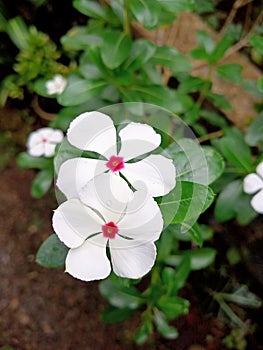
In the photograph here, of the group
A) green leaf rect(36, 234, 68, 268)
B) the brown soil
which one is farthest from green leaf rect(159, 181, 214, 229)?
the brown soil

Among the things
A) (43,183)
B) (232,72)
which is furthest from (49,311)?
(232,72)

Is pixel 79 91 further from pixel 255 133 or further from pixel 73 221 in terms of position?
pixel 73 221

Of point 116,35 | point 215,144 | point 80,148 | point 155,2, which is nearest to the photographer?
point 80,148

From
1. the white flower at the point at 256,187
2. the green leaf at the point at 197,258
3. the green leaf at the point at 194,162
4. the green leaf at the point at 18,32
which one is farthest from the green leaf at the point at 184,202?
the green leaf at the point at 18,32

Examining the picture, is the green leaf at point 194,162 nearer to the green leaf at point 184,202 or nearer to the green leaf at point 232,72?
the green leaf at point 184,202

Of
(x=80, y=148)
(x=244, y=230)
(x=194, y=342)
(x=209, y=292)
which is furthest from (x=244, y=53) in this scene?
(x=80, y=148)

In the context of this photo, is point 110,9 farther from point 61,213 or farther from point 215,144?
point 61,213
